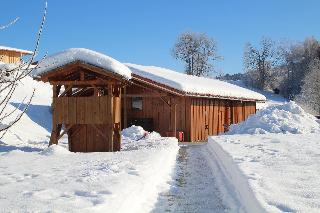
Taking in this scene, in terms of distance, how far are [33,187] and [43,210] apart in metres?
1.88

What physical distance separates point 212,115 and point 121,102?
5.59 meters

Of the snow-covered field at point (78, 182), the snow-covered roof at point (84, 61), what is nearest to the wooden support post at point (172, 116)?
the snow-covered roof at point (84, 61)

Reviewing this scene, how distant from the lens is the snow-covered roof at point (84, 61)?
15.2m

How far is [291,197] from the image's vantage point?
20.3 feet

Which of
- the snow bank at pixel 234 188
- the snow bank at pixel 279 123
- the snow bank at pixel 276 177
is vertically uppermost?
the snow bank at pixel 279 123

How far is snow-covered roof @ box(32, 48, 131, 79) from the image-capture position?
15231 mm

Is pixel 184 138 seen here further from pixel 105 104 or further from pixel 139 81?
pixel 105 104

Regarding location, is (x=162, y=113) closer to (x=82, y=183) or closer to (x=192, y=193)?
(x=192, y=193)

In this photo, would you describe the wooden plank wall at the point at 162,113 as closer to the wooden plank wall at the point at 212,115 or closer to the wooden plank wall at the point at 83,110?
the wooden plank wall at the point at 212,115

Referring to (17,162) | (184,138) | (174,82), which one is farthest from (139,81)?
(17,162)

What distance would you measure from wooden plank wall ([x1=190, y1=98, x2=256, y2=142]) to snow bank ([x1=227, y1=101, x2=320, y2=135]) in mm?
2199

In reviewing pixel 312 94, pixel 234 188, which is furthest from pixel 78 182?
pixel 312 94

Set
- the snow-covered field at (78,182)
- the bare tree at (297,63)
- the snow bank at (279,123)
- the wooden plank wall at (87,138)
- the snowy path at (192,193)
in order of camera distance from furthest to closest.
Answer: the bare tree at (297,63) → the snow bank at (279,123) → the wooden plank wall at (87,138) → the snowy path at (192,193) → the snow-covered field at (78,182)

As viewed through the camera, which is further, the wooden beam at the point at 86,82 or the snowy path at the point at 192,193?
the wooden beam at the point at 86,82
